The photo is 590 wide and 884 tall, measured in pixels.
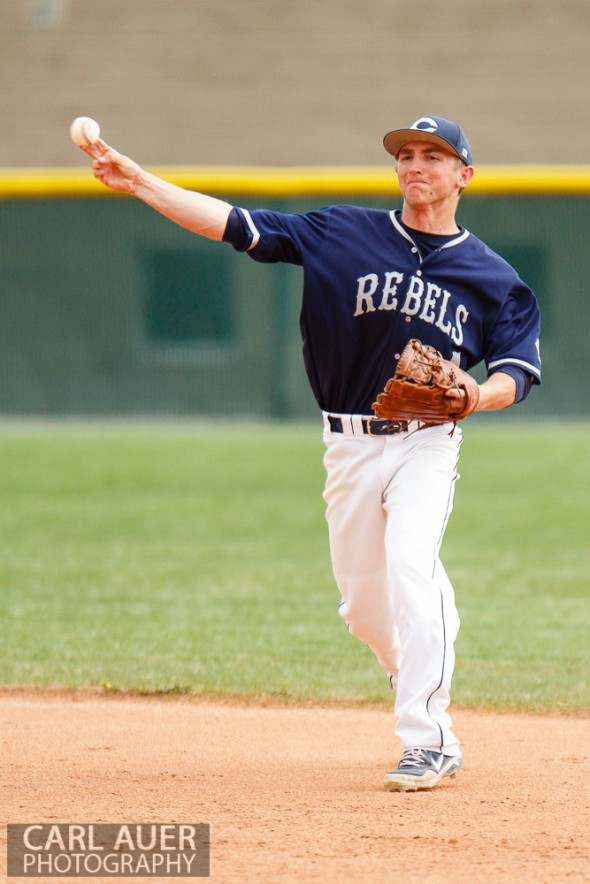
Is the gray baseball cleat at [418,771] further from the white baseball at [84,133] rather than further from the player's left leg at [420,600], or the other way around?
the white baseball at [84,133]

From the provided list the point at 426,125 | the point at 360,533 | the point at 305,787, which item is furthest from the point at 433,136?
the point at 305,787

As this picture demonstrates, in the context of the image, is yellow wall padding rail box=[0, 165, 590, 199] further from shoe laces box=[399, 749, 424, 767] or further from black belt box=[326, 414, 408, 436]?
shoe laces box=[399, 749, 424, 767]

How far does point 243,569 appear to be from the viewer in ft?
26.4

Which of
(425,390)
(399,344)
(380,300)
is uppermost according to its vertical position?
(380,300)

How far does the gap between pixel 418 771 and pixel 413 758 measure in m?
0.04

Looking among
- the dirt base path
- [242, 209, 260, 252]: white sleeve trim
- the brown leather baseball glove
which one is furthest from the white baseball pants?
[242, 209, 260, 252]: white sleeve trim

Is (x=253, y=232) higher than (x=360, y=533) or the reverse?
higher

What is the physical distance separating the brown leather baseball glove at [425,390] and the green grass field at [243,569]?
5.85 feet

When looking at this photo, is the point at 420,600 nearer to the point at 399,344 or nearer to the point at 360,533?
the point at 360,533

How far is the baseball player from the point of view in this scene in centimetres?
365

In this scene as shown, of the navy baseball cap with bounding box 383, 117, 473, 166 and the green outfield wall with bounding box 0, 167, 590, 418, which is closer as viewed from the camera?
the navy baseball cap with bounding box 383, 117, 473, 166

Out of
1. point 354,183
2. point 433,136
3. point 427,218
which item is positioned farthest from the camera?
point 354,183

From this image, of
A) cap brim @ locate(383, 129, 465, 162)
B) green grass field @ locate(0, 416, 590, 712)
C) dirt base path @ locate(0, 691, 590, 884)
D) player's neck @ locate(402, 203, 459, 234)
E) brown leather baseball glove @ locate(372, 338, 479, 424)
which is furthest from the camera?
green grass field @ locate(0, 416, 590, 712)

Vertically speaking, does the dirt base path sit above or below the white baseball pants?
below
